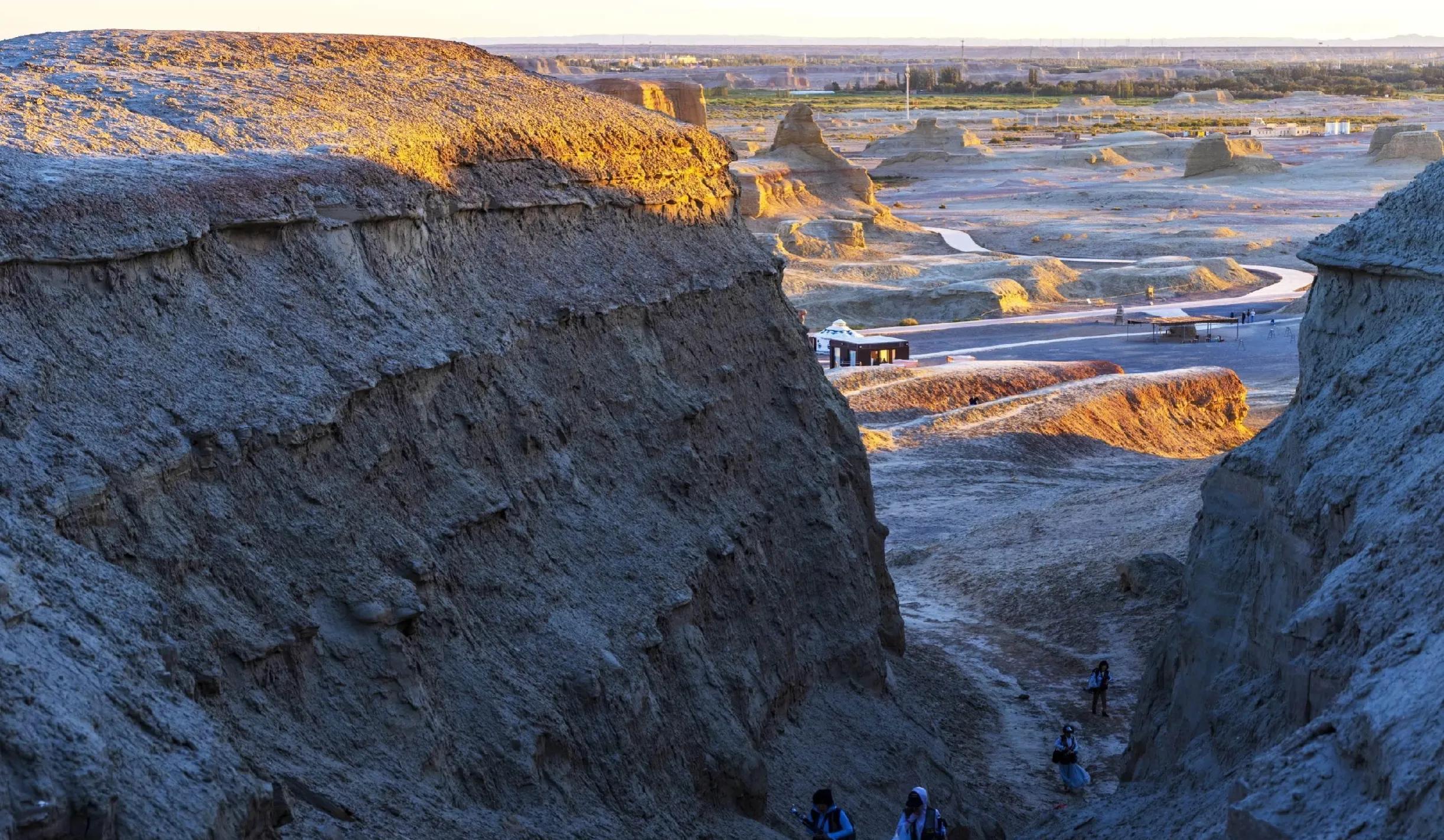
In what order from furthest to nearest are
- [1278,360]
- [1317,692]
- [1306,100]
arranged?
1. [1306,100]
2. [1278,360]
3. [1317,692]

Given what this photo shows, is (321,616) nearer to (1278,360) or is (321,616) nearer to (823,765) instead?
(823,765)

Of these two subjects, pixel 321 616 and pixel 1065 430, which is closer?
pixel 321 616

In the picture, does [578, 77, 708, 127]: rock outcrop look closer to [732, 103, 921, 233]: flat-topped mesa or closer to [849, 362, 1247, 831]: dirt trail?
[849, 362, 1247, 831]: dirt trail

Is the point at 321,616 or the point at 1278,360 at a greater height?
the point at 321,616

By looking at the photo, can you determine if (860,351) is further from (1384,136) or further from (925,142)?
(925,142)

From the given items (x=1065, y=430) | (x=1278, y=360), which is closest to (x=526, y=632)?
(x=1065, y=430)

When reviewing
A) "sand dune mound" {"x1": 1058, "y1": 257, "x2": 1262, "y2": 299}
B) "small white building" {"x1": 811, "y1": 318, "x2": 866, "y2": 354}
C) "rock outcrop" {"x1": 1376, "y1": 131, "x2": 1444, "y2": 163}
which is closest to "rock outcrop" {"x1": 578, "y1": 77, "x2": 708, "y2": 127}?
"small white building" {"x1": 811, "y1": 318, "x2": 866, "y2": 354}
